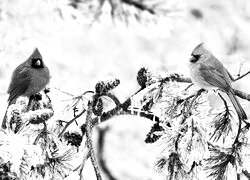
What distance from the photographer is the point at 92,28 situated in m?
6.46

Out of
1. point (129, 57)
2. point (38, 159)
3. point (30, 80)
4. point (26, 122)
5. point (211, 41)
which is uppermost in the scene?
point (211, 41)

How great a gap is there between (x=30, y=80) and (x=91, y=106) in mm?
664

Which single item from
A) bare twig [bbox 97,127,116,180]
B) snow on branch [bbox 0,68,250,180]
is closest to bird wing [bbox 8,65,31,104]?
snow on branch [bbox 0,68,250,180]

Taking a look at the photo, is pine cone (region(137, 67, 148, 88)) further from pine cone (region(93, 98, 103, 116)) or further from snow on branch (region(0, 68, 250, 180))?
pine cone (region(93, 98, 103, 116))

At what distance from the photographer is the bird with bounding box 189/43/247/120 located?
158 cm

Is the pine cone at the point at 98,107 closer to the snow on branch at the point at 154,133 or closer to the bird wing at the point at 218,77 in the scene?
the snow on branch at the point at 154,133

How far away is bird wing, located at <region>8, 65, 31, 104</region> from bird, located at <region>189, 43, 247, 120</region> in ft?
2.32

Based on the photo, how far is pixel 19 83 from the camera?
2.07 meters

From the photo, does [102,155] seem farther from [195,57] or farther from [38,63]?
[195,57]

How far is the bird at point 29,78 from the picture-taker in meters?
1.92

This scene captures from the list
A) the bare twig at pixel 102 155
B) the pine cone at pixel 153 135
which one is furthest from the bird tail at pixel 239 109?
the bare twig at pixel 102 155

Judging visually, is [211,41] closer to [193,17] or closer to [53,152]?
[193,17]

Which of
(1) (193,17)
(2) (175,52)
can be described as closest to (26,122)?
(2) (175,52)

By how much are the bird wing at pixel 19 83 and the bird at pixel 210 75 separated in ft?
2.32
